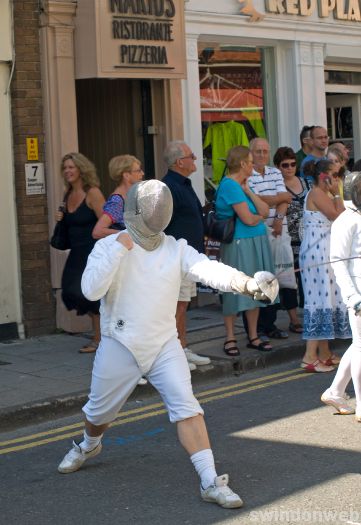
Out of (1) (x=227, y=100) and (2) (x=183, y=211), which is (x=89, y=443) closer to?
(2) (x=183, y=211)

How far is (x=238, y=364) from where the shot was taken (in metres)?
9.45

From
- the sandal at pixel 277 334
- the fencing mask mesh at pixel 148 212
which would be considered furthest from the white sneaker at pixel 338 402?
the sandal at pixel 277 334

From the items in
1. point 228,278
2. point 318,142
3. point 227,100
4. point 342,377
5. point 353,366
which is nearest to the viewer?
point 228,278

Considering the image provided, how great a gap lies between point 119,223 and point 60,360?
1755mm

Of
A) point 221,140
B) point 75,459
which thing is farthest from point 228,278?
point 221,140

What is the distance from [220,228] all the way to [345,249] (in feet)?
7.82

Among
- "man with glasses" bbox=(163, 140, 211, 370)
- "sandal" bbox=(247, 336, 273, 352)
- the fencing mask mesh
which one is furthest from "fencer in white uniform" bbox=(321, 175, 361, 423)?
"sandal" bbox=(247, 336, 273, 352)

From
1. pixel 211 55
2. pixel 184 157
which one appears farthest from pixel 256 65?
pixel 184 157

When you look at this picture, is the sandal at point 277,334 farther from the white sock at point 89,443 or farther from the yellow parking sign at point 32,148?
the white sock at point 89,443

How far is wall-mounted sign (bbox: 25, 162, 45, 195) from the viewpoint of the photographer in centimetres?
1100

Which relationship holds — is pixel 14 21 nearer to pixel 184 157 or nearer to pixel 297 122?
pixel 184 157

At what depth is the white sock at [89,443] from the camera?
6.27m

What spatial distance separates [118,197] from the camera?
8.74m

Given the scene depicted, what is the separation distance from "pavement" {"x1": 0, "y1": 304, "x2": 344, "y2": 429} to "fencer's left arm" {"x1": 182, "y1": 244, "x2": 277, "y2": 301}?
8.79 feet
